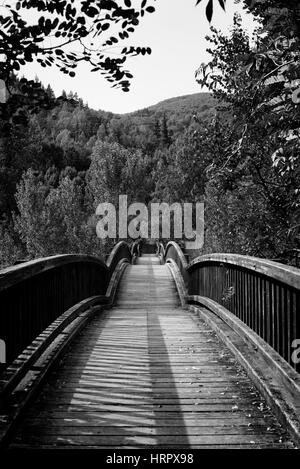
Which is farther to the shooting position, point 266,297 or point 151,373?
point 151,373

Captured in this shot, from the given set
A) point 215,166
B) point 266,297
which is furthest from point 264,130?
point 266,297

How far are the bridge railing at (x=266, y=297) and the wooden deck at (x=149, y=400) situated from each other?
0.48 metres

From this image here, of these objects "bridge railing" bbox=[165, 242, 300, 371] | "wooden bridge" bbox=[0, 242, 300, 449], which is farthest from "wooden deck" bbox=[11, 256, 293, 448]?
"bridge railing" bbox=[165, 242, 300, 371]

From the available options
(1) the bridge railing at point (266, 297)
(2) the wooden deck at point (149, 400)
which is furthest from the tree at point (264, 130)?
(2) the wooden deck at point (149, 400)

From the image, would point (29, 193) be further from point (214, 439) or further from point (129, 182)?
point (214, 439)

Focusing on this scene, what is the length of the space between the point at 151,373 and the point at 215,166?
321cm

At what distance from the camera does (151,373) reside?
5.20 metres

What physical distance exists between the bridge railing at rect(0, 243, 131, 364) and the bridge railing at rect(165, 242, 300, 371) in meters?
2.09

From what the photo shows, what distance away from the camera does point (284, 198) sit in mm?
8195

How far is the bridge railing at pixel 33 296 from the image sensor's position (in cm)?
397

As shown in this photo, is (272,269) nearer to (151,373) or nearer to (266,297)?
(266,297)

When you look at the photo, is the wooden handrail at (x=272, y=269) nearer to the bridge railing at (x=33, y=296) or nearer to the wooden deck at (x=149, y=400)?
the wooden deck at (x=149, y=400)

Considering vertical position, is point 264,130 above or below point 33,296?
above
